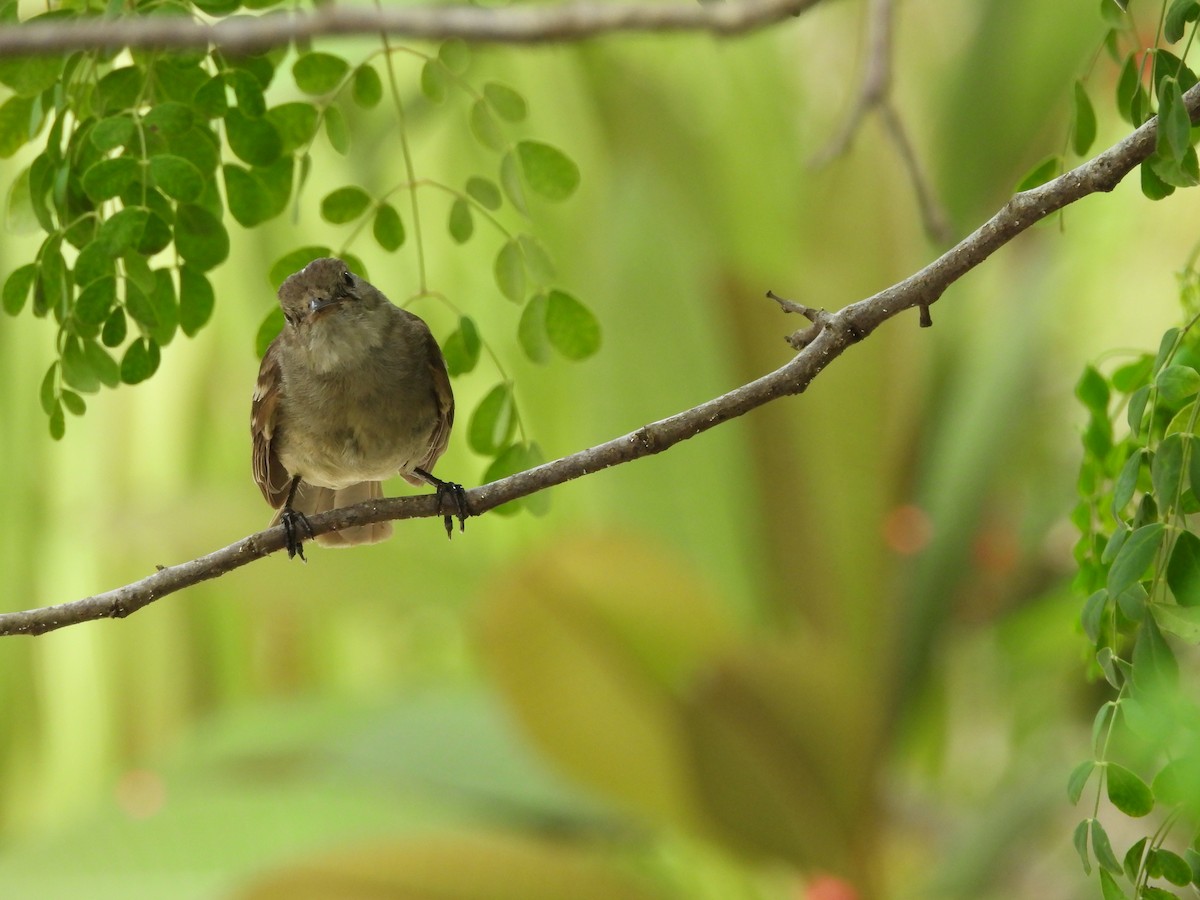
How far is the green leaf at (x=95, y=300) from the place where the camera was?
1.90 m

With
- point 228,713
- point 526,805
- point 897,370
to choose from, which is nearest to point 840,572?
point 897,370

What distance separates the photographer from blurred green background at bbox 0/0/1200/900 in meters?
4.03

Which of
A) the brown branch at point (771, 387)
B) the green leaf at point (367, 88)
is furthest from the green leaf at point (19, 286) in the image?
the green leaf at point (367, 88)

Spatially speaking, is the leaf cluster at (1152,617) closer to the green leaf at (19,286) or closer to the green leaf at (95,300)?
the green leaf at (95,300)

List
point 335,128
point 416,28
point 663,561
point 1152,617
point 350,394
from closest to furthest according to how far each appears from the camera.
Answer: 1. point 416,28
2. point 1152,617
3. point 335,128
4. point 350,394
5. point 663,561

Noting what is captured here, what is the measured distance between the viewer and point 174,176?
6.07 ft

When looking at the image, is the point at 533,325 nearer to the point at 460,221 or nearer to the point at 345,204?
the point at 460,221

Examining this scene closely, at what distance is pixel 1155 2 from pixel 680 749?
355cm

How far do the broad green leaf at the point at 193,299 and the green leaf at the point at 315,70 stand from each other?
0.35 meters

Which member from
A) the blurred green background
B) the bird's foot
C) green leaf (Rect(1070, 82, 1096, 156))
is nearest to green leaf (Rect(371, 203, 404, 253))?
the bird's foot

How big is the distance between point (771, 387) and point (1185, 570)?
53cm

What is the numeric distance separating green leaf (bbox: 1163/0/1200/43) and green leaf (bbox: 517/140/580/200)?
2.95 ft

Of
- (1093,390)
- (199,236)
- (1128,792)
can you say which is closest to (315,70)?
(199,236)

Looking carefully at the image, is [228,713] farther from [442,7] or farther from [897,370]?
[442,7]
